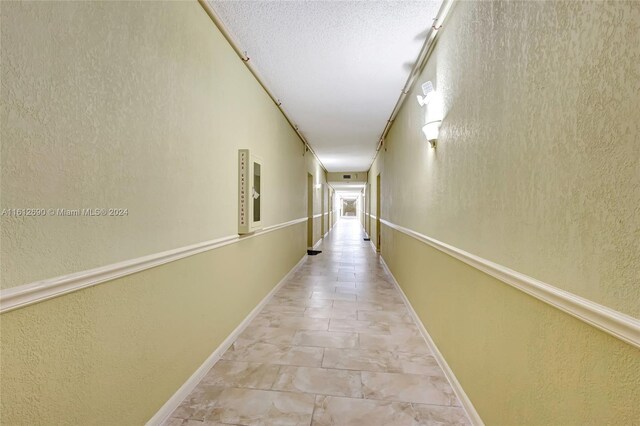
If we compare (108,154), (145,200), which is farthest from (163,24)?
(145,200)

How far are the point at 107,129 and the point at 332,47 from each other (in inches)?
80.9

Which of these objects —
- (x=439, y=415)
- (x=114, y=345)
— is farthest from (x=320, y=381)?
(x=114, y=345)

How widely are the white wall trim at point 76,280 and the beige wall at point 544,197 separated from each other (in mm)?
1789

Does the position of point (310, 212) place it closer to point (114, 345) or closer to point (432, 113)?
point (432, 113)

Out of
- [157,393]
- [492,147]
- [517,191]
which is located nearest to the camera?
[517,191]

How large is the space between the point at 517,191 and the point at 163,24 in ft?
6.80

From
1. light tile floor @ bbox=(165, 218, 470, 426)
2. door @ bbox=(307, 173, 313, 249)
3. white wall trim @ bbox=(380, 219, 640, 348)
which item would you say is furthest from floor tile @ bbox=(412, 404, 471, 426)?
door @ bbox=(307, 173, 313, 249)

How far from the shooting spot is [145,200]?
151 cm

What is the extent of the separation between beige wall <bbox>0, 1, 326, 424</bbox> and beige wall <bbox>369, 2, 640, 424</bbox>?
1796 mm

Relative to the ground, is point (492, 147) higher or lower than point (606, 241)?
higher

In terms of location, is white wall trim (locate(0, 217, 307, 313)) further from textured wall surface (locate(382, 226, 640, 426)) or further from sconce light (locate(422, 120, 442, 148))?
sconce light (locate(422, 120, 442, 148))

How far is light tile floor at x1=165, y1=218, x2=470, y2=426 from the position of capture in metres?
1.74

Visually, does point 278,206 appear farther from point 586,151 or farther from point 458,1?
point 586,151

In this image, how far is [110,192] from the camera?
1291 mm
